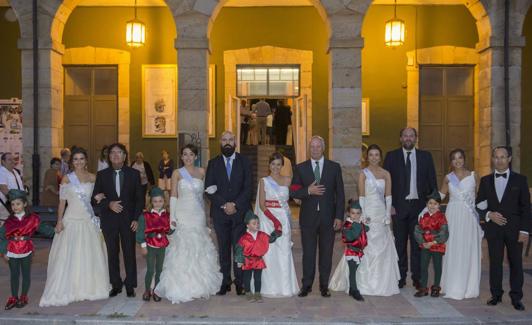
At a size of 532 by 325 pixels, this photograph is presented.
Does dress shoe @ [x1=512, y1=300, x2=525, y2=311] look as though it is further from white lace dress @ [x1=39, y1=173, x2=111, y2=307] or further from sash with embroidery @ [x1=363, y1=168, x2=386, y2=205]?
white lace dress @ [x1=39, y1=173, x2=111, y2=307]

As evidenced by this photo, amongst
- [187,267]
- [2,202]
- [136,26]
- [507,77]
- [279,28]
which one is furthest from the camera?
[279,28]

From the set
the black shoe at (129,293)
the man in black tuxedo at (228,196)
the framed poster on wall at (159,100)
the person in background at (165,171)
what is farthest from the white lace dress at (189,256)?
the framed poster on wall at (159,100)

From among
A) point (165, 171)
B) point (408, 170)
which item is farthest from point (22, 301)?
point (165, 171)

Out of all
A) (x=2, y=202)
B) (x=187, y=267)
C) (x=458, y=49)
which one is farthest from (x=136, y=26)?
(x=187, y=267)

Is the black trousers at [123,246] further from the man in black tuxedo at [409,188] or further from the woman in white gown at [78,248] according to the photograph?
the man in black tuxedo at [409,188]

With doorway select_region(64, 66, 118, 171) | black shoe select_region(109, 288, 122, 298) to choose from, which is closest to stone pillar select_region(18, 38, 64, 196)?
doorway select_region(64, 66, 118, 171)

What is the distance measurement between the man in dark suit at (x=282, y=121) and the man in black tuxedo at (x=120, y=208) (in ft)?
39.6

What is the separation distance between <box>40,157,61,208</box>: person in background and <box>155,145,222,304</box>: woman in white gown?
571 cm

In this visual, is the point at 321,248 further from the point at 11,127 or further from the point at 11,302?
the point at 11,127

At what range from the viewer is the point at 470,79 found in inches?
632

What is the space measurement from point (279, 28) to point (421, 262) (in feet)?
32.3

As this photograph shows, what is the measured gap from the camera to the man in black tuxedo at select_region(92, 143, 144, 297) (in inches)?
286

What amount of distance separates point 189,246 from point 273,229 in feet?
3.27

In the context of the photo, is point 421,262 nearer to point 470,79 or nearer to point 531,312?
point 531,312
